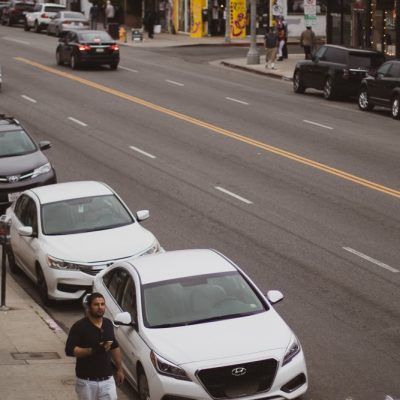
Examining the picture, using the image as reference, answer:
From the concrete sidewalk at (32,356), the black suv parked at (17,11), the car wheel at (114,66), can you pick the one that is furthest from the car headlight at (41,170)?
the black suv parked at (17,11)

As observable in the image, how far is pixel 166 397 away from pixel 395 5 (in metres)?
38.1

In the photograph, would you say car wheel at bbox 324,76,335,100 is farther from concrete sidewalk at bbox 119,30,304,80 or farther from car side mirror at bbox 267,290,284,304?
car side mirror at bbox 267,290,284,304

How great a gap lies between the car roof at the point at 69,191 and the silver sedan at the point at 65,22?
4841cm

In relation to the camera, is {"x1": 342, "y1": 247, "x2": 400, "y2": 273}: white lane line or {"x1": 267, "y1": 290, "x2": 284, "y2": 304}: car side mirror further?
{"x1": 342, "y1": 247, "x2": 400, "y2": 273}: white lane line

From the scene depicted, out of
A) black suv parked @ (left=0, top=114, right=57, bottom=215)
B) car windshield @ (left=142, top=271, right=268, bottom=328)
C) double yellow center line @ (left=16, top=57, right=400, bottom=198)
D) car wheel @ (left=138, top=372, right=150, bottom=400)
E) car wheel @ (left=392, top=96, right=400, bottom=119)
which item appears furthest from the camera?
car wheel @ (left=392, top=96, right=400, bottom=119)

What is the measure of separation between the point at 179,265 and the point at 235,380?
223 centimetres

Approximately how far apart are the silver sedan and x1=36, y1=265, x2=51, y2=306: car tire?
50.2 metres

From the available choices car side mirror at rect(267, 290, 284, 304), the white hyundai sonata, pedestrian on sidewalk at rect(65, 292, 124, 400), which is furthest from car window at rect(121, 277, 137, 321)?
pedestrian on sidewalk at rect(65, 292, 124, 400)

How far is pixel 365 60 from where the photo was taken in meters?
39.1

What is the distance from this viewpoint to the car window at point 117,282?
43.3ft

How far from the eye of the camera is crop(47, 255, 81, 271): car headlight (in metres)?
16.1

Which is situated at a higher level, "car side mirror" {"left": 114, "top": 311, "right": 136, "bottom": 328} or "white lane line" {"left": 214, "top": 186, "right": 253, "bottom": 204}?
"car side mirror" {"left": 114, "top": 311, "right": 136, "bottom": 328}

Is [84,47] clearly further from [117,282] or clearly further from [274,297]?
[274,297]

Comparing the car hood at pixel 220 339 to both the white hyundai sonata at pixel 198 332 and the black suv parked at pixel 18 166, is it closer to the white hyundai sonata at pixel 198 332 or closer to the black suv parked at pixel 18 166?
the white hyundai sonata at pixel 198 332
